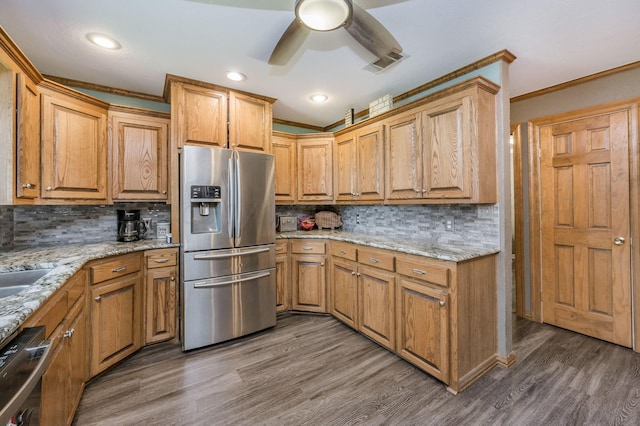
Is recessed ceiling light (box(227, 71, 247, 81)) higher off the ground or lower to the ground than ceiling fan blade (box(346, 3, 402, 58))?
higher

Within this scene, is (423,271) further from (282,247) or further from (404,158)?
(282,247)

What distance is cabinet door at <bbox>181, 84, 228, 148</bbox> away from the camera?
2.51 metres

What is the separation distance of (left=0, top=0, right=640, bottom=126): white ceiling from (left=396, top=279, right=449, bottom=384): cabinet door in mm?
1815

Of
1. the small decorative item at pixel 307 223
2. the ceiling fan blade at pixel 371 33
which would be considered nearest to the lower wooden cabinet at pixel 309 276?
the small decorative item at pixel 307 223

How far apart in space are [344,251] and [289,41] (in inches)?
75.8

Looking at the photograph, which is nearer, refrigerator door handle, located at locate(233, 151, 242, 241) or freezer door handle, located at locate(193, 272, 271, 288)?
freezer door handle, located at locate(193, 272, 271, 288)

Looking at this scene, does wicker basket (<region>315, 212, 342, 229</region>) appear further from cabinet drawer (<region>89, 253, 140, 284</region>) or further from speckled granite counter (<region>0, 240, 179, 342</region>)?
cabinet drawer (<region>89, 253, 140, 284</region>)

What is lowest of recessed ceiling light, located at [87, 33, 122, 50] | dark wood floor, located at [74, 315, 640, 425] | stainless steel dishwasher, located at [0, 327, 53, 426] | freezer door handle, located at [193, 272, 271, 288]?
dark wood floor, located at [74, 315, 640, 425]

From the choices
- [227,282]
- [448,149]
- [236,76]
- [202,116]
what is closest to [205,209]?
[227,282]

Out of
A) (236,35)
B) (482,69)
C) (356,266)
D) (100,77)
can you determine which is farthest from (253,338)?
(482,69)

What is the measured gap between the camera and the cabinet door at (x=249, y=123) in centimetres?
274

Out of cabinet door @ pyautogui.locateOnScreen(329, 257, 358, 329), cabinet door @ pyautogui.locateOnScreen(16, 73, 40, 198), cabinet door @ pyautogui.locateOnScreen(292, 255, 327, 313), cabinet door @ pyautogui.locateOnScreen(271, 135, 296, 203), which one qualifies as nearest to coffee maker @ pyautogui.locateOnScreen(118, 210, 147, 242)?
cabinet door @ pyautogui.locateOnScreen(16, 73, 40, 198)

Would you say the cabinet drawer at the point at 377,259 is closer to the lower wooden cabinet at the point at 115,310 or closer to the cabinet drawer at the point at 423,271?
the cabinet drawer at the point at 423,271

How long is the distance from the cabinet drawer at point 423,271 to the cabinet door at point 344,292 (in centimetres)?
63
